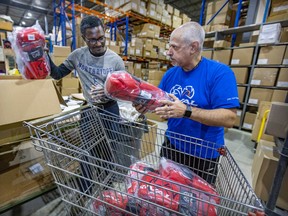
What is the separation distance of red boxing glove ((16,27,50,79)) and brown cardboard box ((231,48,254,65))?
3.54m

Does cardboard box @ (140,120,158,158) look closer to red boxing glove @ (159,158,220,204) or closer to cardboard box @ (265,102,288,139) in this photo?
red boxing glove @ (159,158,220,204)

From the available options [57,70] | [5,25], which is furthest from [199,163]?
[5,25]

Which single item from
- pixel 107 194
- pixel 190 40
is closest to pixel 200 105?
pixel 190 40

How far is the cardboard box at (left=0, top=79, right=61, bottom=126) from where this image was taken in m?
0.89

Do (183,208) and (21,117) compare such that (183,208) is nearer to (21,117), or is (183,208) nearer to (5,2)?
(21,117)

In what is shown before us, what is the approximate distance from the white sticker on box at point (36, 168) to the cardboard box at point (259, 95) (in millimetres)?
3713

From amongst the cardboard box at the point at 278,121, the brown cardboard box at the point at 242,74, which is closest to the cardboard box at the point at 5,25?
the cardboard box at the point at 278,121

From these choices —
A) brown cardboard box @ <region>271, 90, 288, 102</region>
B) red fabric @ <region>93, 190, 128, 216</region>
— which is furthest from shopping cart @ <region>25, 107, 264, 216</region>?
brown cardboard box @ <region>271, 90, 288, 102</region>

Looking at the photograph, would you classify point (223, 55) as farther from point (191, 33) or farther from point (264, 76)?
point (191, 33)

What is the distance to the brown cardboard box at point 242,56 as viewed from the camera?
3.20 metres

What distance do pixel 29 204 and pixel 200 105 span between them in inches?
62.2

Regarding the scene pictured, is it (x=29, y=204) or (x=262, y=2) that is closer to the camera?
(x=29, y=204)

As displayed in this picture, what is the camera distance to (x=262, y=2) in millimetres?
3275

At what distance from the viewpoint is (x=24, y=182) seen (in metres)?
1.41
